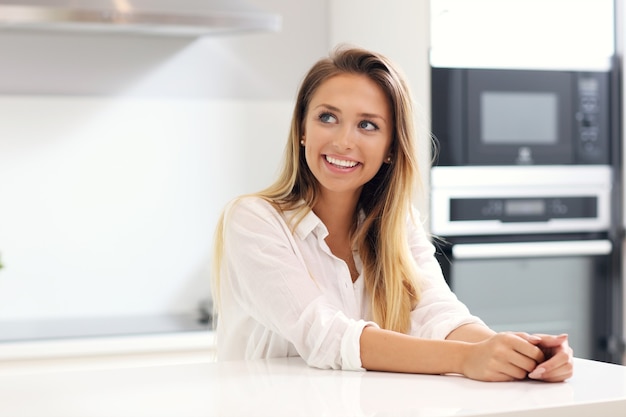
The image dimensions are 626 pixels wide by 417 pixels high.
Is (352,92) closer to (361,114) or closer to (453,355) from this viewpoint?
(361,114)

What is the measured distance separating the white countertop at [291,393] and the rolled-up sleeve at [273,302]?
0.06 metres

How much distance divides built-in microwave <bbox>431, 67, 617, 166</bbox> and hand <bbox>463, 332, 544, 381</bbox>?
1.52 meters

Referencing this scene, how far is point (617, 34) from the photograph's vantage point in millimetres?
3119

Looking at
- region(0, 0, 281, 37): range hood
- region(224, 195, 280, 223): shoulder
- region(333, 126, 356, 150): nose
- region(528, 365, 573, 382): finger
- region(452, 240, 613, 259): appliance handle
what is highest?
region(0, 0, 281, 37): range hood


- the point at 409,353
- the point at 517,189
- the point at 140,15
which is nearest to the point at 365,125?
the point at 409,353

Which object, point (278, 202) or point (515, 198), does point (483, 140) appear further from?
point (278, 202)

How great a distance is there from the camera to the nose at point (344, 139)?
1.82m

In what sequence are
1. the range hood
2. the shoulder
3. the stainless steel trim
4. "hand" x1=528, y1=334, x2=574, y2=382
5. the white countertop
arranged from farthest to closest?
the stainless steel trim < the range hood < the shoulder < "hand" x1=528, y1=334, x2=574, y2=382 < the white countertop

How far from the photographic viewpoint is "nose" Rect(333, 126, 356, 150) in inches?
71.6

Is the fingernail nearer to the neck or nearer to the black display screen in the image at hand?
the neck

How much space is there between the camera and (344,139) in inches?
71.7

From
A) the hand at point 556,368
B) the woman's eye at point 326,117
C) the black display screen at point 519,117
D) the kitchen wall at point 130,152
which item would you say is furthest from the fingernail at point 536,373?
the kitchen wall at point 130,152

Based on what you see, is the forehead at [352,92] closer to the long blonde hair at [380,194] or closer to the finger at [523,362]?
the long blonde hair at [380,194]

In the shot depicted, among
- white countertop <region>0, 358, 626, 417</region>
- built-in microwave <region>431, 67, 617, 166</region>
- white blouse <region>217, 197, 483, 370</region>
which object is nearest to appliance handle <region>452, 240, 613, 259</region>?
built-in microwave <region>431, 67, 617, 166</region>
